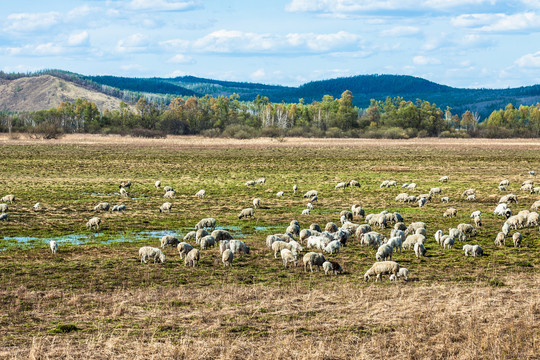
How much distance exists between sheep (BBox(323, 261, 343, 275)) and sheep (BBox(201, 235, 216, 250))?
461 centimetres

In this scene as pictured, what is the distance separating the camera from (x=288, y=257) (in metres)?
16.9

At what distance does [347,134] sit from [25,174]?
3867 inches

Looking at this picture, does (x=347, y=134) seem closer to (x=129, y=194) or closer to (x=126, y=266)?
(x=129, y=194)

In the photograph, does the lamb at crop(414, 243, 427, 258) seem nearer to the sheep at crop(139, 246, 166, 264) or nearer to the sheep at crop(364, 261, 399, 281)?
the sheep at crop(364, 261, 399, 281)

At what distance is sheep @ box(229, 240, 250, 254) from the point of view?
18.2 metres

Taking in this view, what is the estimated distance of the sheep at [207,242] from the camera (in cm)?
1895

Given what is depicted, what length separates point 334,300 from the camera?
13297 mm

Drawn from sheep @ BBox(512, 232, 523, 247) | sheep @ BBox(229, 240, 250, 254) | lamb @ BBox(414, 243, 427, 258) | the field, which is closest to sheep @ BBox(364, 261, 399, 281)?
the field

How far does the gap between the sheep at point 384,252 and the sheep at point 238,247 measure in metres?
3.90

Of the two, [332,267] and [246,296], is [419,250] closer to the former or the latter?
[332,267]

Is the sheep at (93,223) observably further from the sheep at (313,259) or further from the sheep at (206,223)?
the sheep at (313,259)

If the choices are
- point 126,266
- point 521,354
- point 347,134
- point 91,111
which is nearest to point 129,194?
point 126,266

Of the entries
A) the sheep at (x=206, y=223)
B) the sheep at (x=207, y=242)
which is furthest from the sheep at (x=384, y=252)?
the sheep at (x=206, y=223)

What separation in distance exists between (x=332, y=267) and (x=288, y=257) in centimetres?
151
